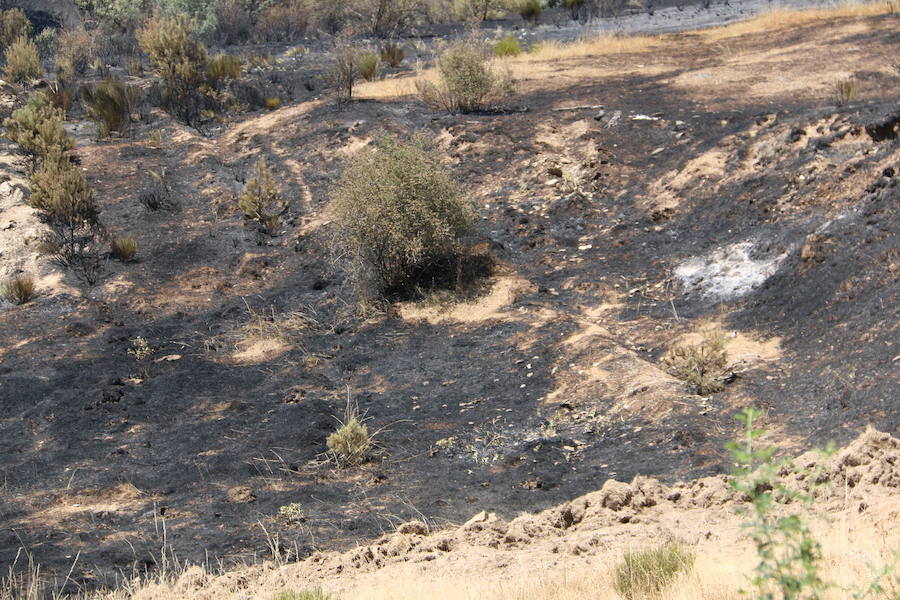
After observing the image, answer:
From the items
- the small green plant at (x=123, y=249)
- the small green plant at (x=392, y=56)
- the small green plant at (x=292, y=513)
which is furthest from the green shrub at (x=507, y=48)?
the small green plant at (x=292, y=513)

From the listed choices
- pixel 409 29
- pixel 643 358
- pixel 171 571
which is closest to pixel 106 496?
pixel 171 571

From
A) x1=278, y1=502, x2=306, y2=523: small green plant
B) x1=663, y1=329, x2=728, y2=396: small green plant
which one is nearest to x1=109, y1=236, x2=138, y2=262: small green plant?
x1=278, y1=502, x2=306, y2=523: small green plant

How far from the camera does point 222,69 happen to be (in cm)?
2030

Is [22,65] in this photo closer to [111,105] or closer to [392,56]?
[111,105]

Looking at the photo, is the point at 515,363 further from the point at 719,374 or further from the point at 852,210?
the point at 852,210

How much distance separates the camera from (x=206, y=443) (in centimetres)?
888

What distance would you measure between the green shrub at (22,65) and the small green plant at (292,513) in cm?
1791

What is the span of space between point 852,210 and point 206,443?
738 cm

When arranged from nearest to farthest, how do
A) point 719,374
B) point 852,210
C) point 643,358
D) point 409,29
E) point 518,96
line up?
point 719,374
point 643,358
point 852,210
point 518,96
point 409,29

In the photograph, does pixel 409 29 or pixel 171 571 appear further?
pixel 409 29

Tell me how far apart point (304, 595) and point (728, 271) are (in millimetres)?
7205

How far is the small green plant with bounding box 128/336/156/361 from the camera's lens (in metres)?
10.9

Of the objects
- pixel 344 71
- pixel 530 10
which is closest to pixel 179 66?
pixel 344 71

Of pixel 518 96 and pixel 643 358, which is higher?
pixel 518 96
